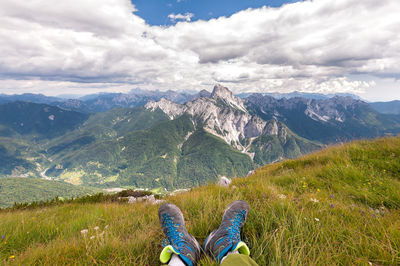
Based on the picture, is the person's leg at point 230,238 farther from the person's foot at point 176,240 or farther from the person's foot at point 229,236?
the person's foot at point 176,240

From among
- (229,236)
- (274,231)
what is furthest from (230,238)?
(274,231)

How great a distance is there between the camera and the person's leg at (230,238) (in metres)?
2.75

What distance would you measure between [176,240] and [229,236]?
962 mm

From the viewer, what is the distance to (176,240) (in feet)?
10.3

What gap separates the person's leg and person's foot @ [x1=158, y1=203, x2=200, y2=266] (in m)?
0.28

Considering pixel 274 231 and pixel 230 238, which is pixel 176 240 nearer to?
pixel 230 238

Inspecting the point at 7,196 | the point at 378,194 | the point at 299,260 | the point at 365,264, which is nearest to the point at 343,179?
the point at 378,194

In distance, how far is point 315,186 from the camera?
645 centimetres

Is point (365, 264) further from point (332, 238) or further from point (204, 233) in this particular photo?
point (204, 233)

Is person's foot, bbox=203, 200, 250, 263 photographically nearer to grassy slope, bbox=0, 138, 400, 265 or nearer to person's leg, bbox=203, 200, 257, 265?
person's leg, bbox=203, 200, 257, 265

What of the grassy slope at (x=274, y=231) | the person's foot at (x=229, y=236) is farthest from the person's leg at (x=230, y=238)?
the grassy slope at (x=274, y=231)

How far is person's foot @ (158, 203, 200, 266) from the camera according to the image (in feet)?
9.11

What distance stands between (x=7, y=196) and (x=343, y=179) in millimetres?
306830

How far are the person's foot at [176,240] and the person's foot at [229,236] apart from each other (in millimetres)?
283
